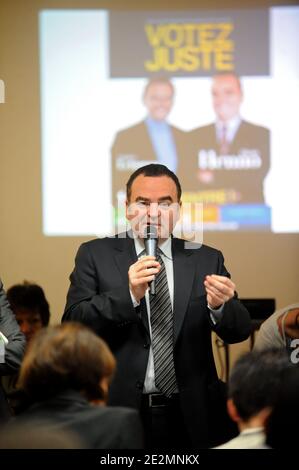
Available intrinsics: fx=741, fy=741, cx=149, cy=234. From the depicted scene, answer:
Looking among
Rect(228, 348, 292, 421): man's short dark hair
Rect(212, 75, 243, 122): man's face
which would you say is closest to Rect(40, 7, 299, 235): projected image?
Rect(212, 75, 243, 122): man's face

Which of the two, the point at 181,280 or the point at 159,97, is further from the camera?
the point at 159,97

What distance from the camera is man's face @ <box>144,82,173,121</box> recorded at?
549cm

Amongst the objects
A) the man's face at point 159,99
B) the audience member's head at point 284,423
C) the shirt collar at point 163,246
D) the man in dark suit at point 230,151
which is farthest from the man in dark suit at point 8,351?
the man's face at point 159,99

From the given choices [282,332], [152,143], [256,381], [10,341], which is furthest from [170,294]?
[152,143]

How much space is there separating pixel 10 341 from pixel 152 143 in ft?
10.2

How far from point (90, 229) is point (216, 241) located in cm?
99

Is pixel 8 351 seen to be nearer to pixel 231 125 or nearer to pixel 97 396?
pixel 97 396

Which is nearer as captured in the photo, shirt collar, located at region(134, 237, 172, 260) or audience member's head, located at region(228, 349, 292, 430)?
audience member's head, located at region(228, 349, 292, 430)

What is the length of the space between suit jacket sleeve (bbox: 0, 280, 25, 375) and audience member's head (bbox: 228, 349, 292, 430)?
2.81ft

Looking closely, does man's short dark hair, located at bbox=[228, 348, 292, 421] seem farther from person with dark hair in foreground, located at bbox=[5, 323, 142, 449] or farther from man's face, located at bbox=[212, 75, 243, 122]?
man's face, located at bbox=[212, 75, 243, 122]

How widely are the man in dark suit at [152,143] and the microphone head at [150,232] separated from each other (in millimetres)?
2761

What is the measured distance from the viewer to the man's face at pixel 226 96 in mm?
5480

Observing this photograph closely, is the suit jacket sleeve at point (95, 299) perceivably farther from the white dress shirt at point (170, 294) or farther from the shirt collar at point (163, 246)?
the shirt collar at point (163, 246)

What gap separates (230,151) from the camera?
5551 millimetres
